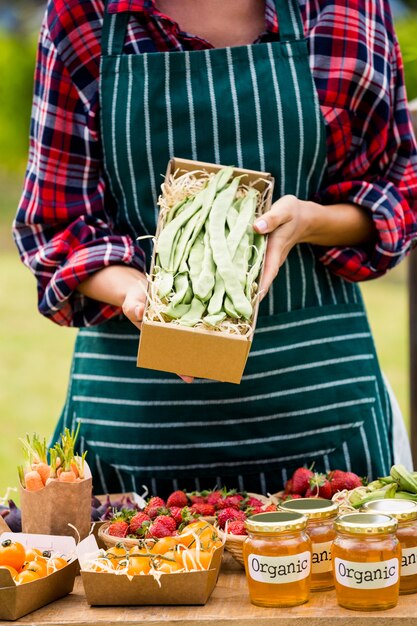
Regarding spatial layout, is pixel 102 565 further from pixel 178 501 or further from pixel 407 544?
pixel 407 544

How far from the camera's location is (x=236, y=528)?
6.14ft

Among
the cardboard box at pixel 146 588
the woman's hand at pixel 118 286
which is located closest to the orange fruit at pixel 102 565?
the cardboard box at pixel 146 588

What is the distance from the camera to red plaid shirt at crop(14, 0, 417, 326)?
236 cm

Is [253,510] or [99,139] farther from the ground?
[99,139]

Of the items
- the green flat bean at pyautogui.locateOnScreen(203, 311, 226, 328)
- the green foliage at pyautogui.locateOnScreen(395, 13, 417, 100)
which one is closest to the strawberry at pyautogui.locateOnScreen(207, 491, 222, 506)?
the green flat bean at pyautogui.locateOnScreen(203, 311, 226, 328)

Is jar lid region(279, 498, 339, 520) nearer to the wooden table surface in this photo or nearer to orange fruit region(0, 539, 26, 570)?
the wooden table surface

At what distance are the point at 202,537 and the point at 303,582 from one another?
22 centimetres

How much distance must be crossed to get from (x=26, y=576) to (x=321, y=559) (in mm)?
530

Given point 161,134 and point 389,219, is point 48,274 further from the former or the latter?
point 389,219

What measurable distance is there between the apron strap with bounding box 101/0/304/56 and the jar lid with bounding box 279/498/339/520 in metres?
1.18

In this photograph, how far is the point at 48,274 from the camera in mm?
2375

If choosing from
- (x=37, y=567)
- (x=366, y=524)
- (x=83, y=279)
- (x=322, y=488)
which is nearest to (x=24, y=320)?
(x=83, y=279)

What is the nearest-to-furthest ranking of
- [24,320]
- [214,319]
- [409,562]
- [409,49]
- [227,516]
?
[409,562] → [214,319] → [227,516] → [409,49] → [24,320]

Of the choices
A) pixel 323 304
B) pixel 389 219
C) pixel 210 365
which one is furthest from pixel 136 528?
pixel 389 219
